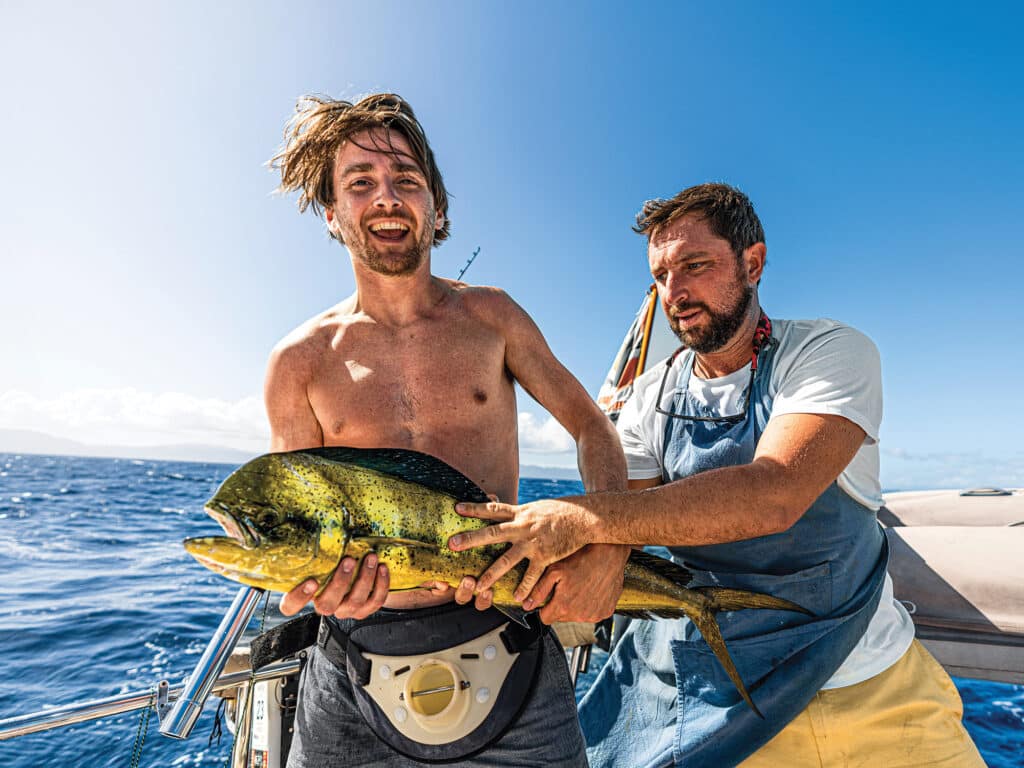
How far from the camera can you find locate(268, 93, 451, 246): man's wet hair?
2.38 metres

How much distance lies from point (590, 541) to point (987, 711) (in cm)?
727

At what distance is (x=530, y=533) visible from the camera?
164 cm

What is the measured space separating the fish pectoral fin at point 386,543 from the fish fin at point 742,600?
1041mm

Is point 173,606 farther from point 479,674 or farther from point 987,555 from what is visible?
point 987,555

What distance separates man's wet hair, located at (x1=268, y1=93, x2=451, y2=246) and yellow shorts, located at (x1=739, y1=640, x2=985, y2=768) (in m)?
2.63

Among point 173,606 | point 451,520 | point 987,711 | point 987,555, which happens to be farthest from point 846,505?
point 173,606

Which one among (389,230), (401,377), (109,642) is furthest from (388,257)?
(109,642)

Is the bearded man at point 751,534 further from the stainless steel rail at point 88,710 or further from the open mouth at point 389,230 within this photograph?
the stainless steel rail at point 88,710

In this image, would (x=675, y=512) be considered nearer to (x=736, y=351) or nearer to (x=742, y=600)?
(x=742, y=600)

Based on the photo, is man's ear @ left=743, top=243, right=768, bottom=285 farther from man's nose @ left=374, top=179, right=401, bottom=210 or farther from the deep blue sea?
the deep blue sea

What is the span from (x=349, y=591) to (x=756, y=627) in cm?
162

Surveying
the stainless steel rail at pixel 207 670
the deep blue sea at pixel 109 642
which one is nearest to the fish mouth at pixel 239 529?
the stainless steel rail at pixel 207 670

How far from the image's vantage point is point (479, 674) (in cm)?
192

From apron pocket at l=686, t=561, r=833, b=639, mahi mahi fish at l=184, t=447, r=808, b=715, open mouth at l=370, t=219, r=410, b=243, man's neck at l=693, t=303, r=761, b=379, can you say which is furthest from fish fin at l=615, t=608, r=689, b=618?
open mouth at l=370, t=219, r=410, b=243
